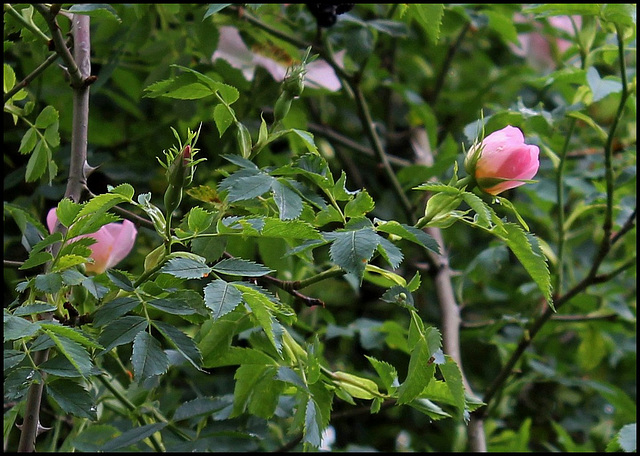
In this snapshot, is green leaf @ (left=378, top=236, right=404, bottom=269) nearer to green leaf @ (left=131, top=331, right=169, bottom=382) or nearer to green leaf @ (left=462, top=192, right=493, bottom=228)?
green leaf @ (left=462, top=192, right=493, bottom=228)

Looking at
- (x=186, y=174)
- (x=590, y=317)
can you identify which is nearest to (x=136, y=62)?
(x=186, y=174)

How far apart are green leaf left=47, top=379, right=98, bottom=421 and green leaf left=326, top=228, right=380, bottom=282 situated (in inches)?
7.5

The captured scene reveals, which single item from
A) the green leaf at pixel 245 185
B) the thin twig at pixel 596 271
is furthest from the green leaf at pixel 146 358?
the thin twig at pixel 596 271

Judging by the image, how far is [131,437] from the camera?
1.98ft

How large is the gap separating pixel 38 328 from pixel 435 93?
3.30 feet

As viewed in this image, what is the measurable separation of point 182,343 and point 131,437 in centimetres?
18

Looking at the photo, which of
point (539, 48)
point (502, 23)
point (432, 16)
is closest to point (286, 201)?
point (432, 16)

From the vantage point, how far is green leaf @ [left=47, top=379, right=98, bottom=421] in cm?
47

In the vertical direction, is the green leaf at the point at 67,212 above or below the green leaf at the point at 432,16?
below

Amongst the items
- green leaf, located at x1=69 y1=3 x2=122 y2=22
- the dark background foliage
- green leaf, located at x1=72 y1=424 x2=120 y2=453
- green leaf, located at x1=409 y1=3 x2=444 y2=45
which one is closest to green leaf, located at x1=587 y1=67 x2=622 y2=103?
the dark background foliage

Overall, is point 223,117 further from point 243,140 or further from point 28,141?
point 28,141

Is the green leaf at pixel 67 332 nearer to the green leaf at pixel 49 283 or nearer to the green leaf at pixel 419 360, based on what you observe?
the green leaf at pixel 49 283

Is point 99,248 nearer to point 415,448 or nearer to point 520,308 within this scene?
point 415,448

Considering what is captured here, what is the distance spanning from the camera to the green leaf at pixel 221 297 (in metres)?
0.43
